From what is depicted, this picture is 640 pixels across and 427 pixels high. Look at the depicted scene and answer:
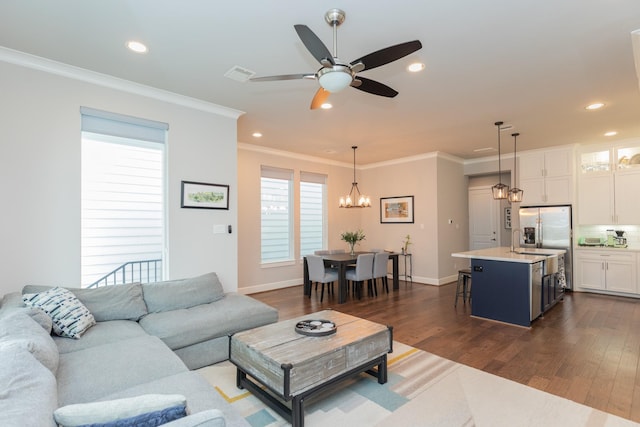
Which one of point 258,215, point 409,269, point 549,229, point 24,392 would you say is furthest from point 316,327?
point 549,229

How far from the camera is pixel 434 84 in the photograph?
337cm

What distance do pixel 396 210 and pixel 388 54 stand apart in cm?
559

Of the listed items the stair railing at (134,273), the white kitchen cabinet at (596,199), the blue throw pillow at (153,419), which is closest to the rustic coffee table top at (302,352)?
the blue throw pillow at (153,419)

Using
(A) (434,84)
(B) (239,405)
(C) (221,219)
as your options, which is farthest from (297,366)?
(A) (434,84)

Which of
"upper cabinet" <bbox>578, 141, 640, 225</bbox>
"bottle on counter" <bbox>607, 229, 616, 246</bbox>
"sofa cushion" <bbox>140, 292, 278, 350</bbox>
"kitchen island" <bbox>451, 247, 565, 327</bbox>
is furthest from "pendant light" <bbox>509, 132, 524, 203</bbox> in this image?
"sofa cushion" <bbox>140, 292, 278, 350</bbox>

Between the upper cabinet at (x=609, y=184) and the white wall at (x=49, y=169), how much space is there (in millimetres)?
7033

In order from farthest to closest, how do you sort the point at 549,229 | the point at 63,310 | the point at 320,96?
the point at 549,229 < the point at 320,96 < the point at 63,310

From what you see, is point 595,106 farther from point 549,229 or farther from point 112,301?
point 112,301

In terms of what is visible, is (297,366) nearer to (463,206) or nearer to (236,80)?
(236,80)

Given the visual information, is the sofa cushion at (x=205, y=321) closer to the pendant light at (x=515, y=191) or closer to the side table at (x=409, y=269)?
the pendant light at (x=515, y=191)

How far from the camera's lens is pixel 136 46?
2.66m

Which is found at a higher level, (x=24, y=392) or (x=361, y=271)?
(x=24, y=392)

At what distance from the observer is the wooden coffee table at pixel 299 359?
2.01 m

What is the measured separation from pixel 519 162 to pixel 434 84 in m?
4.47
